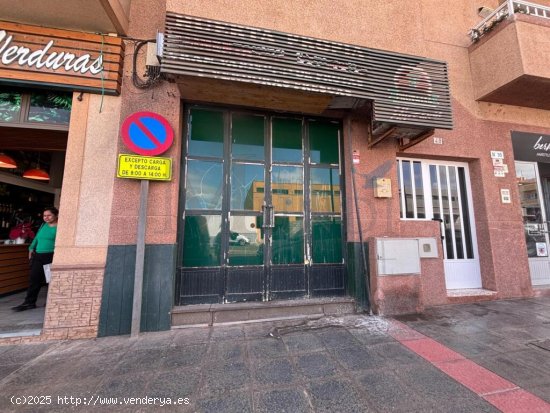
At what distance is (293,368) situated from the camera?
104 inches

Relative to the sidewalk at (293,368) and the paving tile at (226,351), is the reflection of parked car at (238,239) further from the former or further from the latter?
the paving tile at (226,351)

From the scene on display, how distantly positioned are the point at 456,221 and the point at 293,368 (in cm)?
497

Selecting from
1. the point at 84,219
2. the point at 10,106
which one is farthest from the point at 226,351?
the point at 10,106

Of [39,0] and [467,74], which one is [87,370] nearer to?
[39,0]

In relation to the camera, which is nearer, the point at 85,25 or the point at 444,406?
the point at 444,406

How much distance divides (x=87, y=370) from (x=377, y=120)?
5.02m

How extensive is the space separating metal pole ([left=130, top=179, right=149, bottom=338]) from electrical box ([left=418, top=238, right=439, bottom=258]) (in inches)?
189

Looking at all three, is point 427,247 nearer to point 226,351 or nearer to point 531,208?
point 531,208

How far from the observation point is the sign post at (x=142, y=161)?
3.56m

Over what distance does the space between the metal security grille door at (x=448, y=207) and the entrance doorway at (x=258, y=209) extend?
66.9 inches

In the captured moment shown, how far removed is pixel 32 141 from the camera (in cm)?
454

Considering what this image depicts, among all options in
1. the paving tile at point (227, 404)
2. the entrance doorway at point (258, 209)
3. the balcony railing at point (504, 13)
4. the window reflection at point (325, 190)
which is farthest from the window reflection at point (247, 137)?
the balcony railing at point (504, 13)

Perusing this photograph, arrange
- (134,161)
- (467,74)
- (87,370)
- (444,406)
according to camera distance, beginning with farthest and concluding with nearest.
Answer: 1. (467,74)
2. (134,161)
3. (87,370)
4. (444,406)

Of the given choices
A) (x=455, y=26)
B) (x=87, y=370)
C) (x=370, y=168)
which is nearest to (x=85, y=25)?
→ (x=87, y=370)
